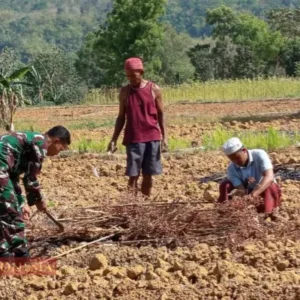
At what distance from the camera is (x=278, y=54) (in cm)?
5291

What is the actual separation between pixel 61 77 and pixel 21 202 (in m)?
35.5

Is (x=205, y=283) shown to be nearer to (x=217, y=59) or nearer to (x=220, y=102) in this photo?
(x=220, y=102)

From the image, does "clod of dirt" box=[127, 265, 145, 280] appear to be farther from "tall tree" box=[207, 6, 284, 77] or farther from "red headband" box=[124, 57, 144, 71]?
"tall tree" box=[207, 6, 284, 77]

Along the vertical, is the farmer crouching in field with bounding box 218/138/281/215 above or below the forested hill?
above

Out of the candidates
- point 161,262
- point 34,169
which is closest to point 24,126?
point 34,169

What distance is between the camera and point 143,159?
298 inches

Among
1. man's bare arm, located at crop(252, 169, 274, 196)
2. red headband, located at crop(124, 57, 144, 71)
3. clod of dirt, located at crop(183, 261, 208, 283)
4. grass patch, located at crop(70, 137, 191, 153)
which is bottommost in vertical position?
grass patch, located at crop(70, 137, 191, 153)

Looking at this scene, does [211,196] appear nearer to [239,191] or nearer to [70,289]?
[239,191]

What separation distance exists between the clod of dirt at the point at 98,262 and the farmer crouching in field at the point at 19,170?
1.54 feet

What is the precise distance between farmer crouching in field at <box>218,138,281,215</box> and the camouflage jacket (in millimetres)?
1591

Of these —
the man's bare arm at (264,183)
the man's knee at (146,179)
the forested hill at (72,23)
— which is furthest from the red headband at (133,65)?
the forested hill at (72,23)

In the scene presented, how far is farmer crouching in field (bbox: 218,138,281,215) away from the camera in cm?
636

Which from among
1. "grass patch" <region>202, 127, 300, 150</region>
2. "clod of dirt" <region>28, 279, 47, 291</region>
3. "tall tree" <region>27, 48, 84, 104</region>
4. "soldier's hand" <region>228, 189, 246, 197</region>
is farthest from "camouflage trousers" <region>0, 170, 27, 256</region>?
"tall tree" <region>27, 48, 84, 104</region>

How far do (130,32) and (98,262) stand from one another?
113ft
